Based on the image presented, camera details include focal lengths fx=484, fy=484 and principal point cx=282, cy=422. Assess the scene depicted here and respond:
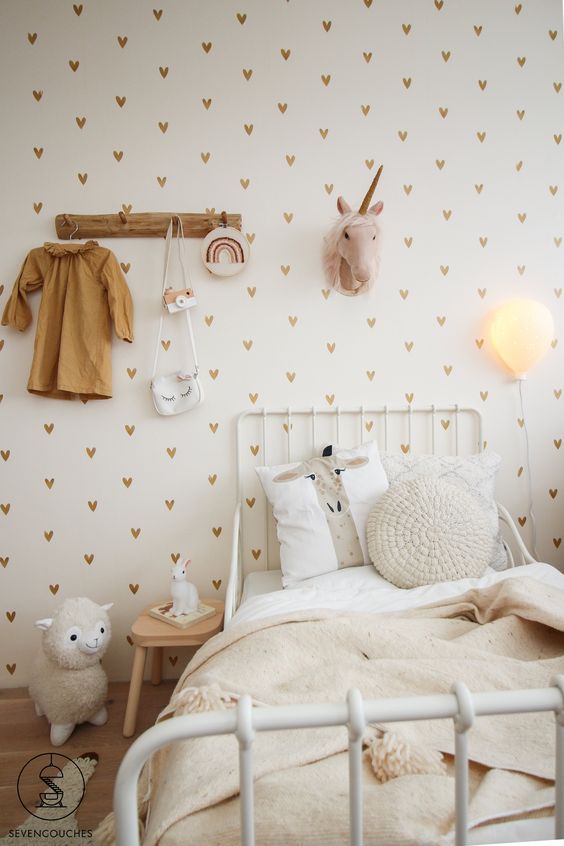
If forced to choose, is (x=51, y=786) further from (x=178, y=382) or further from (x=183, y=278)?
(x=183, y=278)

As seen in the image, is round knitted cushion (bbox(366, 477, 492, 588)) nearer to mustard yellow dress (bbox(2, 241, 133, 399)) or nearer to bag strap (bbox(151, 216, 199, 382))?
bag strap (bbox(151, 216, 199, 382))

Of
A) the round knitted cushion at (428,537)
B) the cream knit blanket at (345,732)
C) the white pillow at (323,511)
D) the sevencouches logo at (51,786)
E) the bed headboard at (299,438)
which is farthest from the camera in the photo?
the bed headboard at (299,438)

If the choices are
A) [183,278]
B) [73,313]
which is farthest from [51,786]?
[183,278]

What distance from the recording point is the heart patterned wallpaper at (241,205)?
1.87m

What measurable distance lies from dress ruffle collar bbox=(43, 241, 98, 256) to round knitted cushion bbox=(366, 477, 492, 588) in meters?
1.44

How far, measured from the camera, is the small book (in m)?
1.63

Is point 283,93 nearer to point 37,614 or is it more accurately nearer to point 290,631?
point 290,631

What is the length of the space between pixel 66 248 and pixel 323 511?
1362 mm

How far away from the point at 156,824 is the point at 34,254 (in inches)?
72.7

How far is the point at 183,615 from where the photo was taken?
1676 millimetres

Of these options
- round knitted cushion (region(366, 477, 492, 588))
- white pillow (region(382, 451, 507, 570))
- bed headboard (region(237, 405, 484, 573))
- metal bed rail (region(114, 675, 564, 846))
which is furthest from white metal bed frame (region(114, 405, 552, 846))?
bed headboard (region(237, 405, 484, 573))

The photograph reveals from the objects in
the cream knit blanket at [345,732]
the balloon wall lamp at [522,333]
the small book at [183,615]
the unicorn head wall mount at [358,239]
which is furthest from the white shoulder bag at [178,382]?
the balloon wall lamp at [522,333]

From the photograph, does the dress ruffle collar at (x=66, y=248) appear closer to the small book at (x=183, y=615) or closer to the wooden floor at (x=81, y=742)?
the small book at (x=183, y=615)

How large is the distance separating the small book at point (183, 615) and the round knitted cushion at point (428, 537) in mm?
616
